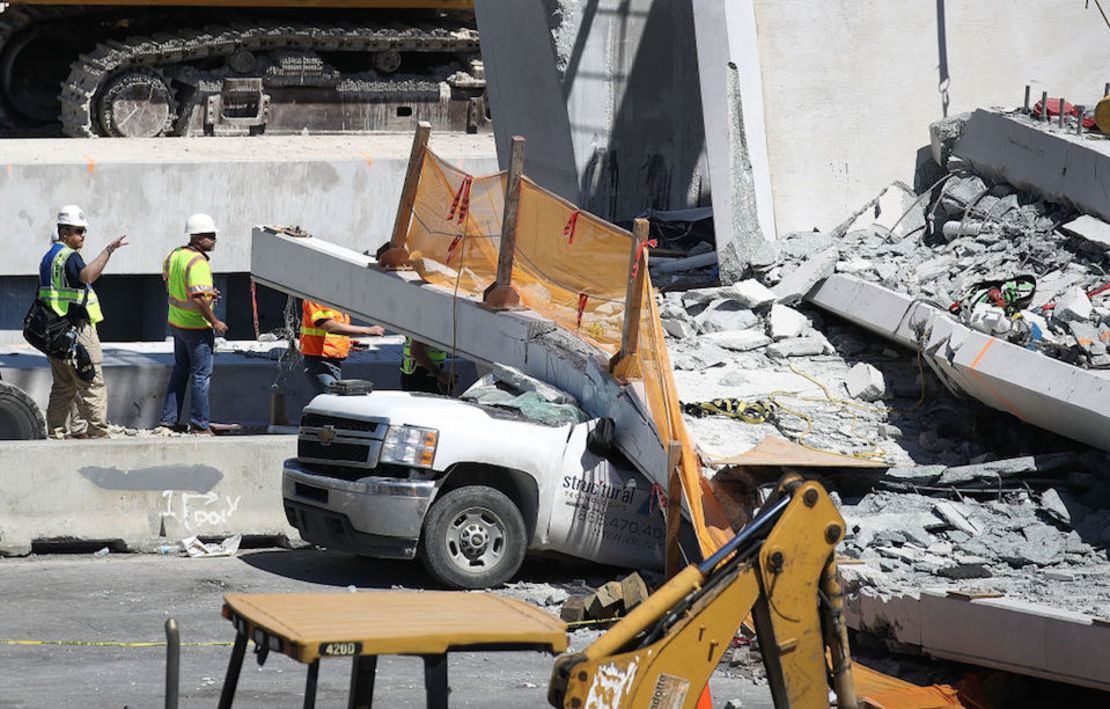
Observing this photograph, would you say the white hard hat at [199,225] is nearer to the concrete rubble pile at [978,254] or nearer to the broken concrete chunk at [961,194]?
the concrete rubble pile at [978,254]

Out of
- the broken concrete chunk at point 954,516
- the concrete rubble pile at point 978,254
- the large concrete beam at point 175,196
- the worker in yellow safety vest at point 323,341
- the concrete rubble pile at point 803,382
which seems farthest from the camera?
the large concrete beam at point 175,196

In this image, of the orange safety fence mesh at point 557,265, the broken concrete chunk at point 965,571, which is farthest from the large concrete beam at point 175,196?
the broken concrete chunk at point 965,571

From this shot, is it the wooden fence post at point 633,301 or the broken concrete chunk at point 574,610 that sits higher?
the wooden fence post at point 633,301

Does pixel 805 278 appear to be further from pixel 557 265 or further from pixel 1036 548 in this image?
pixel 1036 548

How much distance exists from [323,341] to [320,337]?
44 mm

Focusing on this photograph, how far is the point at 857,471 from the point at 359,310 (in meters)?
5.02

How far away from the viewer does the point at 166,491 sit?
1136 cm

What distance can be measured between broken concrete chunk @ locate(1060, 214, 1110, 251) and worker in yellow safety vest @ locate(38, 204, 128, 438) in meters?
6.95

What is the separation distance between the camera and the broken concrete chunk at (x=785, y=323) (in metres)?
12.8

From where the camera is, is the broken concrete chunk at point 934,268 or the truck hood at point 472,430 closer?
the truck hood at point 472,430

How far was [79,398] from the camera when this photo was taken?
43.4ft

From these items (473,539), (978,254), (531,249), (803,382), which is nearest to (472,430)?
(473,539)

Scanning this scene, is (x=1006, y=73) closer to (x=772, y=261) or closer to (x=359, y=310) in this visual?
(x=772, y=261)

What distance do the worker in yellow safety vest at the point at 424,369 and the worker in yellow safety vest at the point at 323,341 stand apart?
13.8 inches
